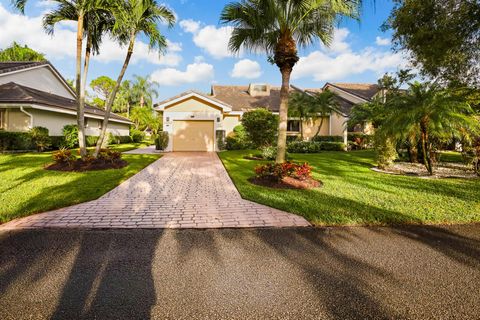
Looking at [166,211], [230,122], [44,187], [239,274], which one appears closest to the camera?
[239,274]

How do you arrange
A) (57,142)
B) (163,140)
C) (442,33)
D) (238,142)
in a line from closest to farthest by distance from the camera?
(442,33) < (57,142) < (163,140) < (238,142)

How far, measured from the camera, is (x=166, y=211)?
17.5ft

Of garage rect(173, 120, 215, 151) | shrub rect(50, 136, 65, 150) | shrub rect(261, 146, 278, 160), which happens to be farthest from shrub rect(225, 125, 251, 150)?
shrub rect(50, 136, 65, 150)

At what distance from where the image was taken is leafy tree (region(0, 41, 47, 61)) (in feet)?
129

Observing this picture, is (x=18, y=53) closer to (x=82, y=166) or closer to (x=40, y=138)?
(x=40, y=138)

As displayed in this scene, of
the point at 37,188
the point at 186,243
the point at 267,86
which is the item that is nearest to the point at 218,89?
the point at 267,86

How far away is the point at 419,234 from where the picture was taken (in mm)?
4219

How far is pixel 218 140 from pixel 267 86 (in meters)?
12.2

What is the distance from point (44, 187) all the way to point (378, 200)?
9.14m

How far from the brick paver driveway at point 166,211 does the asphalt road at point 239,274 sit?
0.38m

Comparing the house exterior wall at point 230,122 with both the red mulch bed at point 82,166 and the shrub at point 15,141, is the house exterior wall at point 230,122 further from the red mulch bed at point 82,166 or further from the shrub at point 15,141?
the shrub at point 15,141

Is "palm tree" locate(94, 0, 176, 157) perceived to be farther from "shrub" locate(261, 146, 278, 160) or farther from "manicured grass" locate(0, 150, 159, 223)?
"shrub" locate(261, 146, 278, 160)

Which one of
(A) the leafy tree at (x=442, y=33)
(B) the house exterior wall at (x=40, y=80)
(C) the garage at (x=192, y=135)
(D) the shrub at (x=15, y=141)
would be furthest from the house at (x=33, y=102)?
(A) the leafy tree at (x=442, y=33)

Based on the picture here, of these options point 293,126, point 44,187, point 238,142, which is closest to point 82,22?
point 44,187
